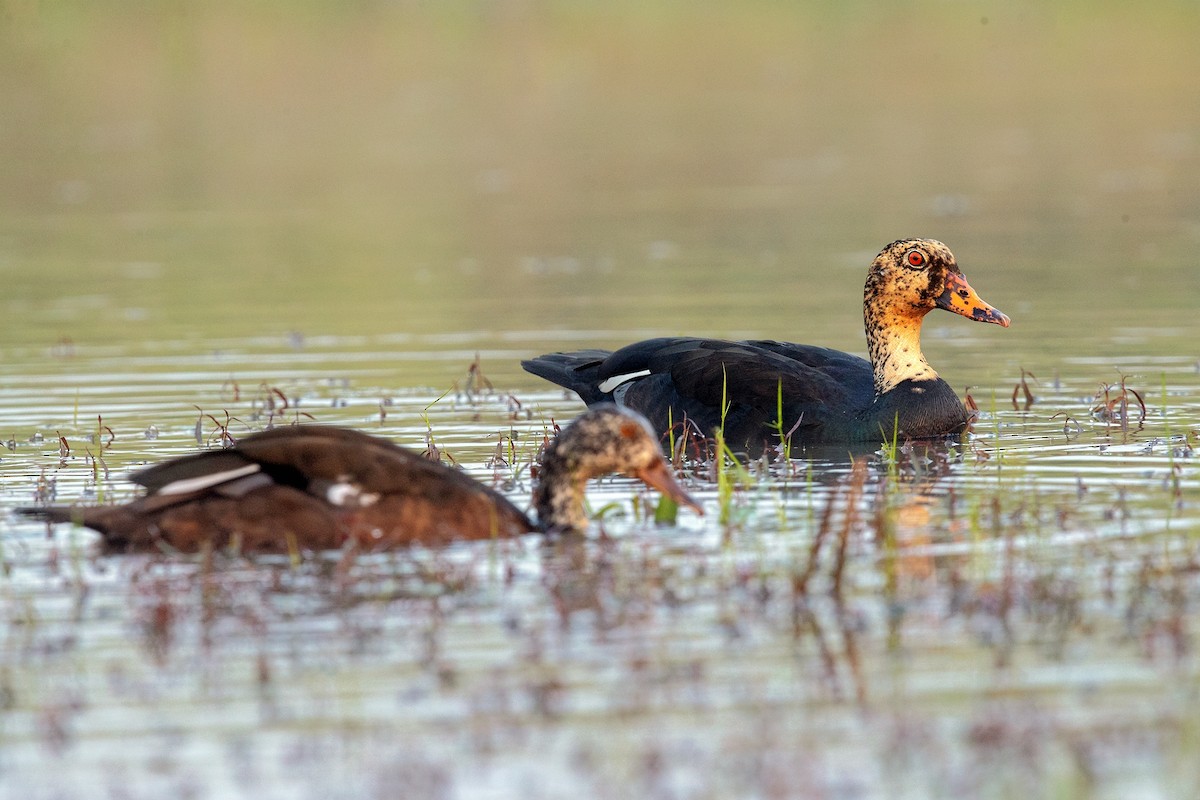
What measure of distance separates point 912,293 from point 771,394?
1136mm

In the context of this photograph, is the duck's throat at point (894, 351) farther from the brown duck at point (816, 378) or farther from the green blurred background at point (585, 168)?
the green blurred background at point (585, 168)

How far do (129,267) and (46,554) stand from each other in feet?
38.4

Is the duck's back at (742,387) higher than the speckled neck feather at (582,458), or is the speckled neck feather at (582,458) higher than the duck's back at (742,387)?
the duck's back at (742,387)

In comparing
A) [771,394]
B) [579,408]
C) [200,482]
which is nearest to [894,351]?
[771,394]

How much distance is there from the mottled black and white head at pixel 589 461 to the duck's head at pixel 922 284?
3667mm

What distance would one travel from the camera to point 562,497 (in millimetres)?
7801

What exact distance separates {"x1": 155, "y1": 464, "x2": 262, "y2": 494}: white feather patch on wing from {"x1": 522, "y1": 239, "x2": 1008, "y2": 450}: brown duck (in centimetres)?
349

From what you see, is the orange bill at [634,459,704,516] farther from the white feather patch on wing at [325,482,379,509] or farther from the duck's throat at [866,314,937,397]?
the duck's throat at [866,314,937,397]

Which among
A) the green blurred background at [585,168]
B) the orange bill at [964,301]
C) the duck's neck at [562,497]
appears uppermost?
the green blurred background at [585,168]

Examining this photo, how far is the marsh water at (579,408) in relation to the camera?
5.25 meters

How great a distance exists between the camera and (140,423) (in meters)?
11.2

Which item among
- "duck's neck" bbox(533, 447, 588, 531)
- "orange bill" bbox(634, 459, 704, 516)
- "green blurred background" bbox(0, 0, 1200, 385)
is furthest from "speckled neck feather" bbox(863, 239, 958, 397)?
"duck's neck" bbox(533, 447, 588, 531)

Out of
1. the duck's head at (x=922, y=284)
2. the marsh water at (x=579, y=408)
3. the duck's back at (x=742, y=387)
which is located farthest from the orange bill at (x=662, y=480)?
the duck's head at (x=922, y=284)

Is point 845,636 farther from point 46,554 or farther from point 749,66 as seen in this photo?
point 749,66
